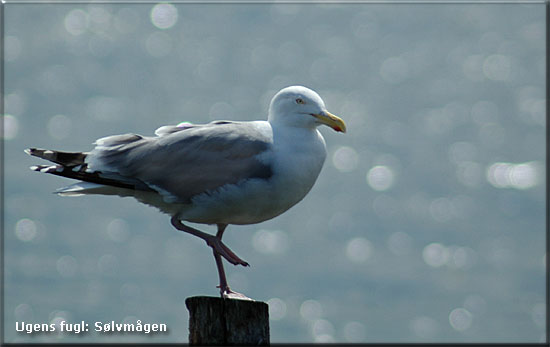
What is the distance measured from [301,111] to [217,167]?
0.76 m

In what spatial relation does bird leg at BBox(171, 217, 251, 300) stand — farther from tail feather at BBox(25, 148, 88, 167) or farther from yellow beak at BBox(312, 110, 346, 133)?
yellow beak at BBox(312, 110, 346, 133)

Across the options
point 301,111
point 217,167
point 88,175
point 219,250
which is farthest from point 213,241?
point 301,111

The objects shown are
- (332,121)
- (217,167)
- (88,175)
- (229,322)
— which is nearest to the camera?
(229,322)

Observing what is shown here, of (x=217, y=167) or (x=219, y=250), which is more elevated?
(x=217, y=167)

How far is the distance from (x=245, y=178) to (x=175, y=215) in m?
0.65

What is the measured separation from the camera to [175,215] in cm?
561

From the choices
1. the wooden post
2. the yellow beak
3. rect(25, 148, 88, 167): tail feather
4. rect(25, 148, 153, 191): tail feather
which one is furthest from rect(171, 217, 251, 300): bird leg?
the yellow beak

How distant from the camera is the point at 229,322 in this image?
A: 450 cm

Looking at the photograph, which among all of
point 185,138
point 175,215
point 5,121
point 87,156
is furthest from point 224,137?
point 5,121

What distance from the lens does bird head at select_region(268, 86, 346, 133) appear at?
18.5 feet

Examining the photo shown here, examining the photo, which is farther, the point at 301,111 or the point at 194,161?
the point at 301,111

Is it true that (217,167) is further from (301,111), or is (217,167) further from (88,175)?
(88,175)

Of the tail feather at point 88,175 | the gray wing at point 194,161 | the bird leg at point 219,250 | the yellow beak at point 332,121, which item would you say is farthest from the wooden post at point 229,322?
the yellow beak at point 332,121

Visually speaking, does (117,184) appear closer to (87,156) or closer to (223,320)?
(87,156)
